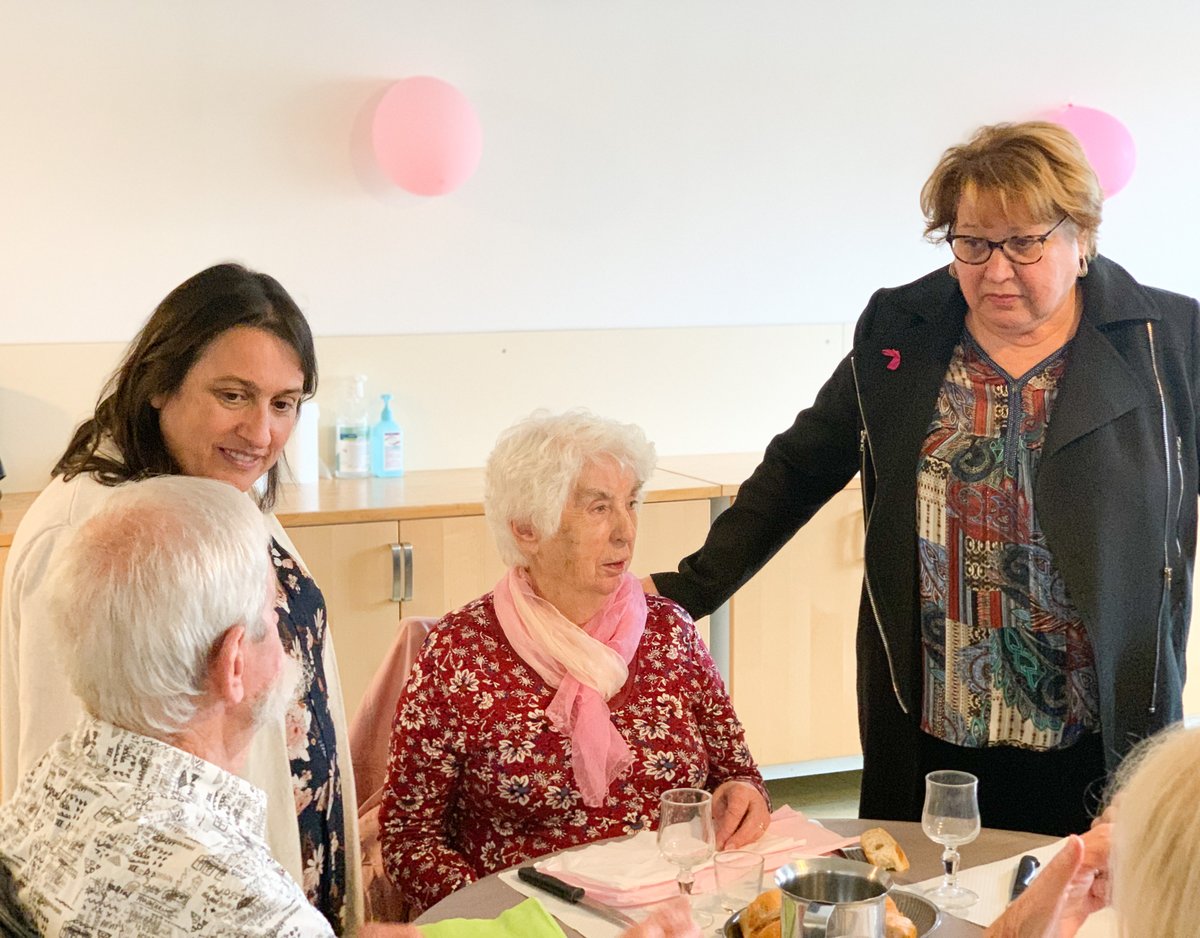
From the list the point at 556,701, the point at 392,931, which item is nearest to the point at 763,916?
the point at 392,931

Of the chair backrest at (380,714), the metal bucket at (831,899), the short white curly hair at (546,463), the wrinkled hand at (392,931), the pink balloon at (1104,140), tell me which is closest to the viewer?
the metal bucket at (831,899)

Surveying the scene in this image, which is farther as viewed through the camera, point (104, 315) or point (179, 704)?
point (104, 315)

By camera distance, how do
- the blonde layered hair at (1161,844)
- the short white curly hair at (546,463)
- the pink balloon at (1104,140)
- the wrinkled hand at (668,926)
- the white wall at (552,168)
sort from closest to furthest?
1. the blonde layered hair at (1161,844)
2. the wrinkled hand at (668,926)
3. the short white curly hair at (546,463)
4. the white wall at (552,168)
5. the pink balloon at (1104,140)

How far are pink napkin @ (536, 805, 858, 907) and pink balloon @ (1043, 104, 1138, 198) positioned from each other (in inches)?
131

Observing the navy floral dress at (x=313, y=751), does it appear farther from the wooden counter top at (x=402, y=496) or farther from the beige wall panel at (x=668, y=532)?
the beige wall panel at (x=668, y=532)

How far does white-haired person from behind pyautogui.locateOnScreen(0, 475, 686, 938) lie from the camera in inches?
46.1

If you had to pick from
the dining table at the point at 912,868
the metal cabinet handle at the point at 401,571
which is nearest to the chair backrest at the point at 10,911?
the dining table at the point at 912,868

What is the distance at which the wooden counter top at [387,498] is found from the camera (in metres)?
3.54

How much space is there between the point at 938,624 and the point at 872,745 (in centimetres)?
25

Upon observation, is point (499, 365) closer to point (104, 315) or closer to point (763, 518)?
point (104, 315)

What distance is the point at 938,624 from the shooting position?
2.17 m

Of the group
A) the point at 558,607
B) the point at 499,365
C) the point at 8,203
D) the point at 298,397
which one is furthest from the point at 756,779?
the point at 8,203

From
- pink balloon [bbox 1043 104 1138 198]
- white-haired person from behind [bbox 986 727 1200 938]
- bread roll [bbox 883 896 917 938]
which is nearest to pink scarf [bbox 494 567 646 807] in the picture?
bread roll [bbox 883 896 917 938]

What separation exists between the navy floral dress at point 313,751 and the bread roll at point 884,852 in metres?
0.71
